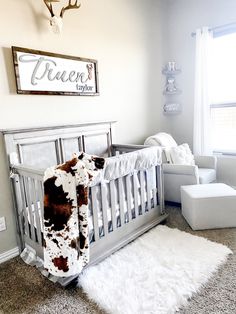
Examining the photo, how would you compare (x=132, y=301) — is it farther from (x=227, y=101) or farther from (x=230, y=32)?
(x=230, y=32)

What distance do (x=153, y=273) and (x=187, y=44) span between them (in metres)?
3.22

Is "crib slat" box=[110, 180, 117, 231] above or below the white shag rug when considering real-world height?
above

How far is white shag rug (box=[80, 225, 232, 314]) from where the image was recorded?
1.50 m

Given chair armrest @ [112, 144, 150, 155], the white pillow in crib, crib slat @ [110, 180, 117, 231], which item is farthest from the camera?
the white pillow in crib

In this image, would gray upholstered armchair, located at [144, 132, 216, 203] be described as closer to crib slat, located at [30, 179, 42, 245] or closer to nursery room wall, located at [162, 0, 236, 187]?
nursery room wall, located at [162, 0, 236, 187]

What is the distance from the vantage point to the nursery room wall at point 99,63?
2002 mm

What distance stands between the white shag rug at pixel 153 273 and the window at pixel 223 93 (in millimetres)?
1848

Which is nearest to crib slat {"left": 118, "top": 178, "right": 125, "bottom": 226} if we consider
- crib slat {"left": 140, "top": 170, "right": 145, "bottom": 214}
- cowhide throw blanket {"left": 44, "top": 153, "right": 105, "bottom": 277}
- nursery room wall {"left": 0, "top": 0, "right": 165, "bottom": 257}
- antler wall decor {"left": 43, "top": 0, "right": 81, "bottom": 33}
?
crib slat {"left": 140, "top": 170, "right": 145, "bottom": 214}

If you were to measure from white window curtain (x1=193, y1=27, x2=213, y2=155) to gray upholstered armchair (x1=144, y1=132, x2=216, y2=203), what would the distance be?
0.32 meters

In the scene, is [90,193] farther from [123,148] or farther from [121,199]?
[123,148]

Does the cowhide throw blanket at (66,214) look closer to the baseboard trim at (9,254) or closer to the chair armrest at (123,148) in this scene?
the baseboard trim at (9,254)

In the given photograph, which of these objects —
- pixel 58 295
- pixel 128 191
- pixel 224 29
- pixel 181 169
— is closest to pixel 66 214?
pixel 58 295

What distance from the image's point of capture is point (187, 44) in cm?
362

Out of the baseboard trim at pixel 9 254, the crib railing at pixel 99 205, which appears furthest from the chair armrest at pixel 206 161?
the baseboard trim at pixel 9 254
